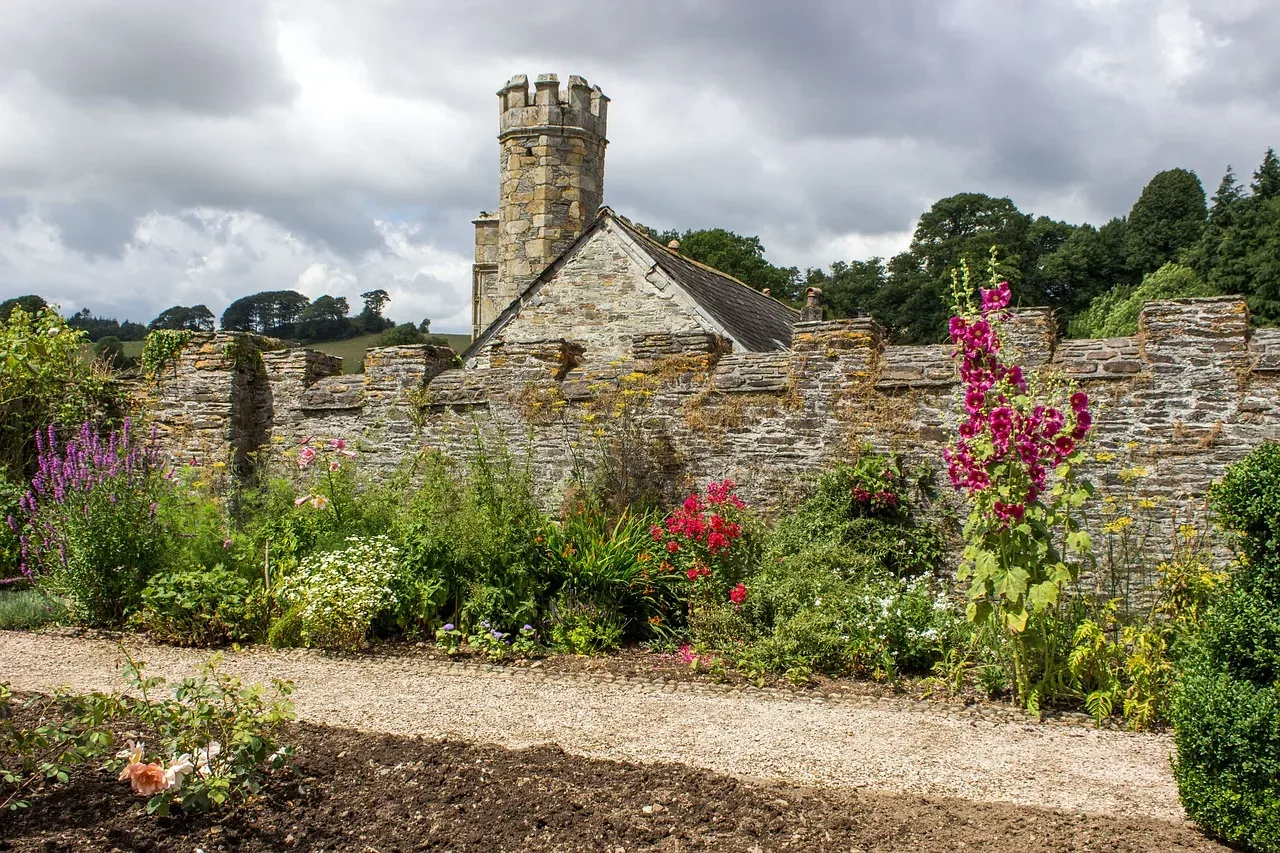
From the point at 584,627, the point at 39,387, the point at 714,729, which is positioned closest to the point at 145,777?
the point at 714,729

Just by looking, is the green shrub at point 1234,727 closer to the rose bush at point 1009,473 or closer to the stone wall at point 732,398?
the rose bush at point 1009,473

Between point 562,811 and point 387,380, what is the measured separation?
6526mm

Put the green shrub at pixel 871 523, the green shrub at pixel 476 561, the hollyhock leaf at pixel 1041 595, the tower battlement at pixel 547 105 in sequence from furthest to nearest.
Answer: the tower battlement at pixel 547 105 < the green shrub at pixel 871 523 < the green shrub at pixel 476 561 < the hollyhock leaf at pixel 1041 595

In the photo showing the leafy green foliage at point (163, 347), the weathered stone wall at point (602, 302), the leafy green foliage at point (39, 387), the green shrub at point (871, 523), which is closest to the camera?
the green shrub at point (871, 523)

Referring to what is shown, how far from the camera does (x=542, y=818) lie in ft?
11.9

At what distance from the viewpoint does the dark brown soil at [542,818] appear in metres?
3.43

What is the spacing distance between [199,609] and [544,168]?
14185 millimetres

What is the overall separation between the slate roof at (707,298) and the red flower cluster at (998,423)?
7.49 m

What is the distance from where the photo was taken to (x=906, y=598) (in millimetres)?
6473

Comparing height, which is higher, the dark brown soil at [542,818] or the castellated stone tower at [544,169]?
the castellated stone tower at [544,169]

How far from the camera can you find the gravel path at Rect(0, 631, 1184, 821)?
13.8ft

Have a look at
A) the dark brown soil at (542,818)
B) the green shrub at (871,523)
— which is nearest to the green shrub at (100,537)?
the dark brown soil at (542,818)

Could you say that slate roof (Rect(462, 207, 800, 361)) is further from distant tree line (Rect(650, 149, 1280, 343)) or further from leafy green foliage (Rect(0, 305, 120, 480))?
distant tree line (Rect(650, 149, 1280, 343))

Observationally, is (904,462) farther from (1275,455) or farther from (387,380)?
(387,380)
